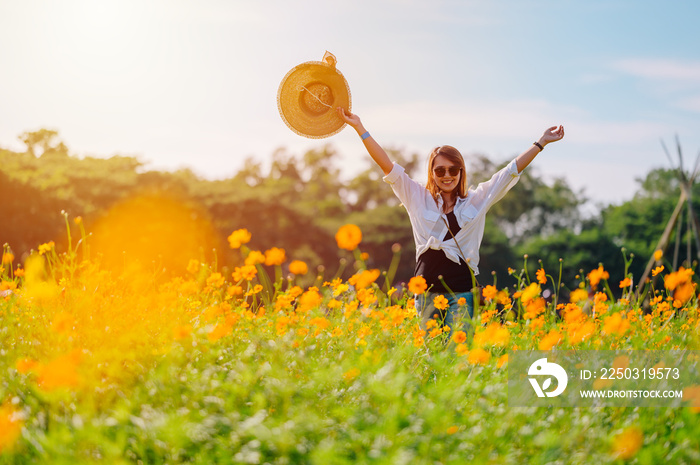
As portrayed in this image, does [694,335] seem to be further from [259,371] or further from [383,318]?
[259,371]

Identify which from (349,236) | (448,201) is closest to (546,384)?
(349,236)

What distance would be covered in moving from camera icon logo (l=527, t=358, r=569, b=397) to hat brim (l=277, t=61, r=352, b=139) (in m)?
2.33

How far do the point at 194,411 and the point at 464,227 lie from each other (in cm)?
231

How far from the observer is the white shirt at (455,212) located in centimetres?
425

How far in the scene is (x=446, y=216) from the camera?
4.31 metres

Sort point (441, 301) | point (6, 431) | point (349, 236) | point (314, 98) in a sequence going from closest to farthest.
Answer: point (6, 431) < point (349, 236) < point (441, 301) < point (314, 98)

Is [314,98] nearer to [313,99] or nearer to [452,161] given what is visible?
[313,99]

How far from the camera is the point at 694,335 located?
3906 mm

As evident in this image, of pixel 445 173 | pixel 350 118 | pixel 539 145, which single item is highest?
pixel 350 118

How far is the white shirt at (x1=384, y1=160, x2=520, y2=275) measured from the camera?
13.9ft

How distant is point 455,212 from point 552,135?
3.35ft

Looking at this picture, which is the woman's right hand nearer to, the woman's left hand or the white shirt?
the white shirt

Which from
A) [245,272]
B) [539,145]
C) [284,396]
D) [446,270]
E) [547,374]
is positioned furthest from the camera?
[539,145]

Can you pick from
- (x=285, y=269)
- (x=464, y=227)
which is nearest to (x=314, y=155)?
(x=285, y=269)
